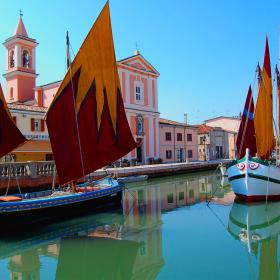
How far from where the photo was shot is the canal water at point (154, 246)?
7.45m

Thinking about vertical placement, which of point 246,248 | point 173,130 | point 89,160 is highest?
point 173,130

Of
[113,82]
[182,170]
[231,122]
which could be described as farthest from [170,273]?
[231,122]

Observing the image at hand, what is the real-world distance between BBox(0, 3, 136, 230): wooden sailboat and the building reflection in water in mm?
758

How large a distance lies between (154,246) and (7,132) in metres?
5.80

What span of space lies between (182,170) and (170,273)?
27549 mm

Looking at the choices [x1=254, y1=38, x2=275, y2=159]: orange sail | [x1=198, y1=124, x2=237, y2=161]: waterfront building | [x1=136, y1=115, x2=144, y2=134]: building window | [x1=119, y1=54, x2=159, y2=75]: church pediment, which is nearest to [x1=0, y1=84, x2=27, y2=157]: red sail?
[x1=254, y1=38, x2=275, y2=159]: orange sail

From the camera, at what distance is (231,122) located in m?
57.1

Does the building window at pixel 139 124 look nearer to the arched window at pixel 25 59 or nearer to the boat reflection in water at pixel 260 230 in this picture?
the arched window at pixel 25 59

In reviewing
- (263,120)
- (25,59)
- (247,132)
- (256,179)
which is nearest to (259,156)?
(263,120)

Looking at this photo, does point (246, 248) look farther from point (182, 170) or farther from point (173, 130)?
point (173, 130)

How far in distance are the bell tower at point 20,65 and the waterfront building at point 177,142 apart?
15.2 m

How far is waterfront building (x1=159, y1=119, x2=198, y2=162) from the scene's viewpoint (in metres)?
40.3

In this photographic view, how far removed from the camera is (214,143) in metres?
50.9

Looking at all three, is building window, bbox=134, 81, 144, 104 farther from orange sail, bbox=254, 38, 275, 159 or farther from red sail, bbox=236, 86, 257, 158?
orange sail, bbox=254, 38, 275, 159
